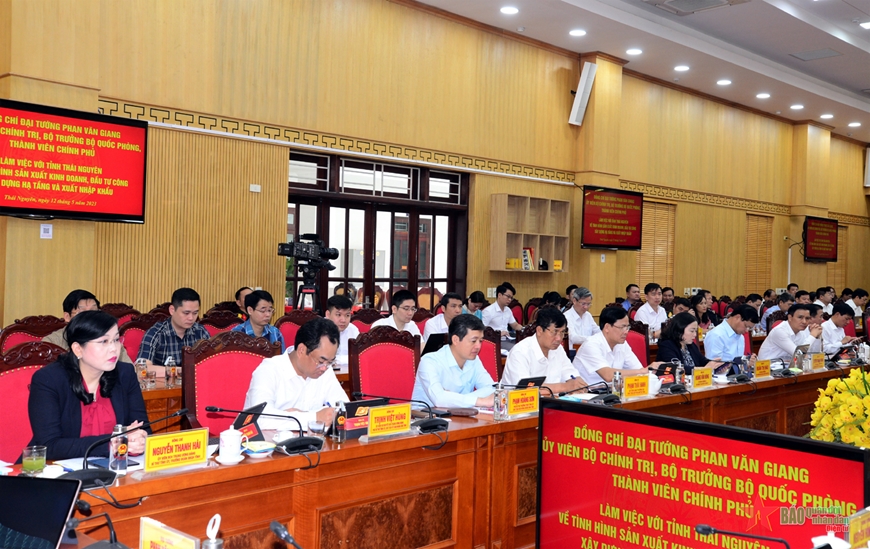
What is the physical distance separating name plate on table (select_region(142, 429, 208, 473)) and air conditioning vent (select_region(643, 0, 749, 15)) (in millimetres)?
7926

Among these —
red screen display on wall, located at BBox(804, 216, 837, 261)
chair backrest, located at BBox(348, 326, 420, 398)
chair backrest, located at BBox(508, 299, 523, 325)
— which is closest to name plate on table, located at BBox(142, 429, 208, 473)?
chair backrest, located at BBox(348, 326, 420, 398)

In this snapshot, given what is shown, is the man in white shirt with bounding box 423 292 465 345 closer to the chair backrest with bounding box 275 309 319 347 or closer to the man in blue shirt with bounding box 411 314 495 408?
the chair backrest with bounding box 275 309 319 347

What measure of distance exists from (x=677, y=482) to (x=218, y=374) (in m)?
2.43

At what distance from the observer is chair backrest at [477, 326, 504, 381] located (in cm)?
458

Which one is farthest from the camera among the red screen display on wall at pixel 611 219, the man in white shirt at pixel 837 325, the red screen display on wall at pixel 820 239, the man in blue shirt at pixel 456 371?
the red screen display on wall at pixel 820 239

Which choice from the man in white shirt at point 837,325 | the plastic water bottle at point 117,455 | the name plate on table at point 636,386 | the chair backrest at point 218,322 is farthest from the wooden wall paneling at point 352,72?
the plastic water bottle at point 117,455

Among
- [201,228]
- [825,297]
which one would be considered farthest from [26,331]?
[825,297]

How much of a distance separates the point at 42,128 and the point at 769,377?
5.29m

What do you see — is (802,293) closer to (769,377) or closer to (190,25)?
(769,377)

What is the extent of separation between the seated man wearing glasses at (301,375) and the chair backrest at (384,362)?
52 cm

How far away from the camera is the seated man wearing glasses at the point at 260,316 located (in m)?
4.91

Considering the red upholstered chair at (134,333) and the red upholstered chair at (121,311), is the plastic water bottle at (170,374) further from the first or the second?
the red upholstered chair at (121,311)

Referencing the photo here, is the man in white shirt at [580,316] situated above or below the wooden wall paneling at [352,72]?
below

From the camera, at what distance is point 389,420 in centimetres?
278
